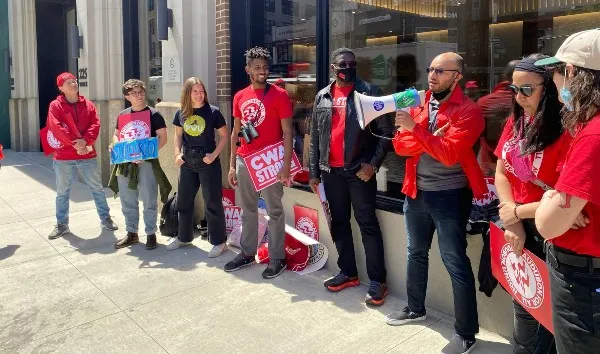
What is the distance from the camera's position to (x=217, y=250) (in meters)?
5.49

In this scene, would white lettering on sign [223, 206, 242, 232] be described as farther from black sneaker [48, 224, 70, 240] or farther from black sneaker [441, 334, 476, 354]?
black sneaker [441, 334, 476, 354]

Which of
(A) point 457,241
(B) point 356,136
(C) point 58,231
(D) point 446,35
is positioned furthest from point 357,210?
(C) point 58,231

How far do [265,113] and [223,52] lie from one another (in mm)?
1801

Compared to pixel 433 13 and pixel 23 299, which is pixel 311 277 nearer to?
pixel 23 299

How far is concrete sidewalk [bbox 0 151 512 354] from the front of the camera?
358cm

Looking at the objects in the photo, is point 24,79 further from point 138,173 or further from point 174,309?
point 174,309

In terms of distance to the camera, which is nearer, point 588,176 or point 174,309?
point 588,176

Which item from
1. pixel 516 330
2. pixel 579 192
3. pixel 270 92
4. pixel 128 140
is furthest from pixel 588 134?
pixel 128 140

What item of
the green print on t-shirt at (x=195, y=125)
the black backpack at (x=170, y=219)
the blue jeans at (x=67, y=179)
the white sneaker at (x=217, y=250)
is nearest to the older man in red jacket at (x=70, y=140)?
the blue jeans at (x=67, y=179)

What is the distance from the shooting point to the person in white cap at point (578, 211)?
1.86 meters

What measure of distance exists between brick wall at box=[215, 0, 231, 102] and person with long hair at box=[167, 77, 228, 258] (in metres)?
0.90

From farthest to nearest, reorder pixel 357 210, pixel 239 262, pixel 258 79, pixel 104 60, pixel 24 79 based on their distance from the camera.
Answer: pixel 24 79 < pixel 104 60 < pixel 239 262 < pixel 258 79 < pixel 357 210

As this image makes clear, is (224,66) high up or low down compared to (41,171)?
up

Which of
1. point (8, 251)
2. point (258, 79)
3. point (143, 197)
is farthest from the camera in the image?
point (143, 197)
